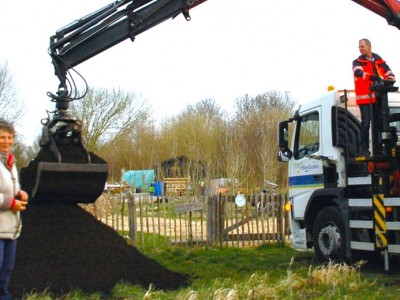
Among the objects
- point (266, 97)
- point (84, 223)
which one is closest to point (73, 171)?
point (84, 223)

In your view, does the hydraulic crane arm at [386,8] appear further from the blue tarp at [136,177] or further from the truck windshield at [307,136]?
the blue tarp at [136,177]

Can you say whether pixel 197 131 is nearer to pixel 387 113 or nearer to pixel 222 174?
pixel 222 174

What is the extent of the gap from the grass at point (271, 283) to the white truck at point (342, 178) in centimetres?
60

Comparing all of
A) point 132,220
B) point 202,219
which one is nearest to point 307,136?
point 202,219

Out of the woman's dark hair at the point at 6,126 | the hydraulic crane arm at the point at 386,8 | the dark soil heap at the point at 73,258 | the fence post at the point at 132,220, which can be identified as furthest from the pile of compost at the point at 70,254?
the fence post at the point at 132,220

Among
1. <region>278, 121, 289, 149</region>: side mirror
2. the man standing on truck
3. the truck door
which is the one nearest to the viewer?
the man standing on truck

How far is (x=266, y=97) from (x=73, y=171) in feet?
158

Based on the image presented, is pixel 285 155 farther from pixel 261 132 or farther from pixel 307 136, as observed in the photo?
pixel 261 132

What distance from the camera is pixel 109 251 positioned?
8539 millimetres

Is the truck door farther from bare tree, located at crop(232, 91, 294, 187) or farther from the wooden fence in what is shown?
bare tree, located at crop(232, 91, 294, 187)

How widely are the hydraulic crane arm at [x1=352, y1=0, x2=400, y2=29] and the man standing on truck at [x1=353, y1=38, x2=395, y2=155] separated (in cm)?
85

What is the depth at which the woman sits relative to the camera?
636 cm

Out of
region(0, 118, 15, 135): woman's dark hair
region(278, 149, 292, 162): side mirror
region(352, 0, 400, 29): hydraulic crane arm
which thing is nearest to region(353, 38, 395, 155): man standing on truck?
region(352, 0, 400, 29): hydraulic crane arm

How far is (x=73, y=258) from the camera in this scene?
8.24 metres
